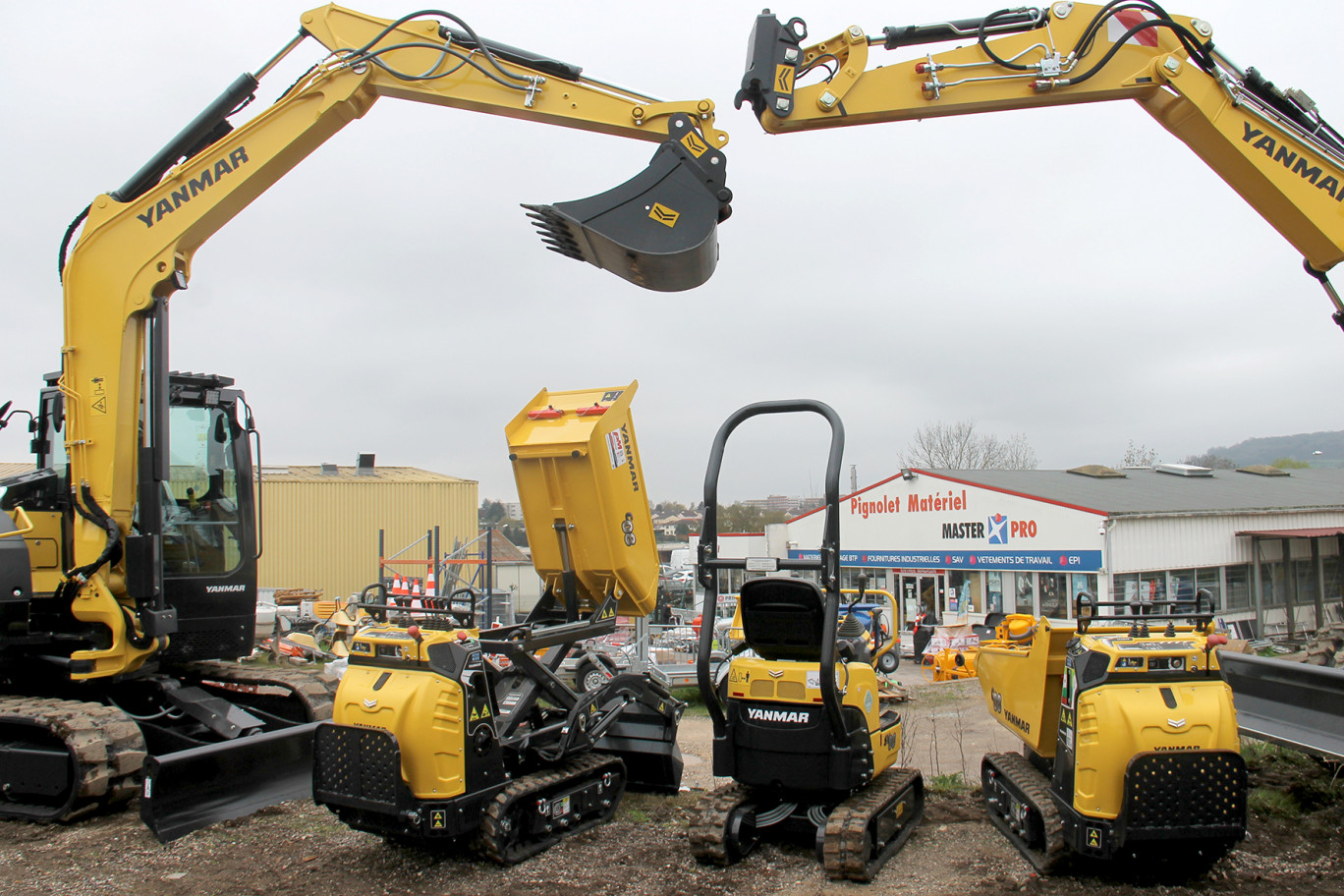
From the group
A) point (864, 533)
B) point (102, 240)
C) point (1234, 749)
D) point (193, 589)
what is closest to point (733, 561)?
point (1234, 749)

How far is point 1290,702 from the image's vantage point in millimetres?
6742

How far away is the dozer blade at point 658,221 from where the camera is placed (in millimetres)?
5895

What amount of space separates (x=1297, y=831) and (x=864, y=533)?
26.6 metres

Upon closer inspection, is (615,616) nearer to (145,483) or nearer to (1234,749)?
(145,483)

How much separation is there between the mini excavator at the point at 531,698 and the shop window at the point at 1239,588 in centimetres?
2663

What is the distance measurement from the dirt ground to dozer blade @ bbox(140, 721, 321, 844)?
127mm

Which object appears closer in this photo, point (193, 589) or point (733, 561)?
point (733, 561)

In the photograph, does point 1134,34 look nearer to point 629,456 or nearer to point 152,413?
point 629,456

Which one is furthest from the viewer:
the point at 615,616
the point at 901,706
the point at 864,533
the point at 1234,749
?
the point at 864,533

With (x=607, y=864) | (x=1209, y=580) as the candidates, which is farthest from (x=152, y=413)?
(x=1209, y=580)

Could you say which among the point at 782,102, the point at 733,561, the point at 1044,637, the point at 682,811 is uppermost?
the point at 782,102

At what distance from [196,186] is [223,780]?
4105 mm

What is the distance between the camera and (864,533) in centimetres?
3241

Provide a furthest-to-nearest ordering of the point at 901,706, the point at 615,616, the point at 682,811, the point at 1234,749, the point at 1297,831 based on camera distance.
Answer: the point at 901,706 < the point at 615,616 < the point at 682,811 < the point at 1297,831 < the point at 1234,749
